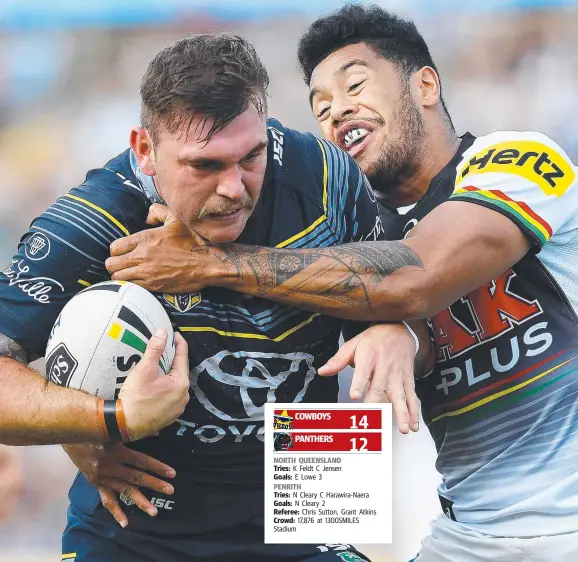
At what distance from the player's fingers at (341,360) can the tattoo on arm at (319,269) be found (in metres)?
0.12

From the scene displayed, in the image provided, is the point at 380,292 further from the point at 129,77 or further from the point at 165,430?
the point at 129,77

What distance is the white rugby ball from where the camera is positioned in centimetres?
167

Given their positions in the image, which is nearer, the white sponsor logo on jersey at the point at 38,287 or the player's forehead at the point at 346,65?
the white sponsor logo on jersey at the point at 38,287

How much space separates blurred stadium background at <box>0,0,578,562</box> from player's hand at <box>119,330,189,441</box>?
2.22 meters

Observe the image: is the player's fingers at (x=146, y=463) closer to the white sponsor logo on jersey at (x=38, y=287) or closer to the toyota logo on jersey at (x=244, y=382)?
the toyota logo on jersey at (x=244, y=382)

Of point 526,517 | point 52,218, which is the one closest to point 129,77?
point 52,218

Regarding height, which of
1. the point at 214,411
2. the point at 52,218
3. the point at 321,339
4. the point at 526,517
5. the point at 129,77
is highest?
the point at 129,77

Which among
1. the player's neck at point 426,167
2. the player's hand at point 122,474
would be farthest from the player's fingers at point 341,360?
the player's neck at point 426,167

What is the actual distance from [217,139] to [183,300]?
37 cm

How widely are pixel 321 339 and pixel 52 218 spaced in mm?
633

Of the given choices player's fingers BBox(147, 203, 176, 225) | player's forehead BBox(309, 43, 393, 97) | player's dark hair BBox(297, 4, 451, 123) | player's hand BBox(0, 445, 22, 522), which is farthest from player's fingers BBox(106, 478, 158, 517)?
player's hand BBox(0, 445, 22, 522)

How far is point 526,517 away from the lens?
2.23 metres

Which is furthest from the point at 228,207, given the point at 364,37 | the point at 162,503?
the point at 364,37
